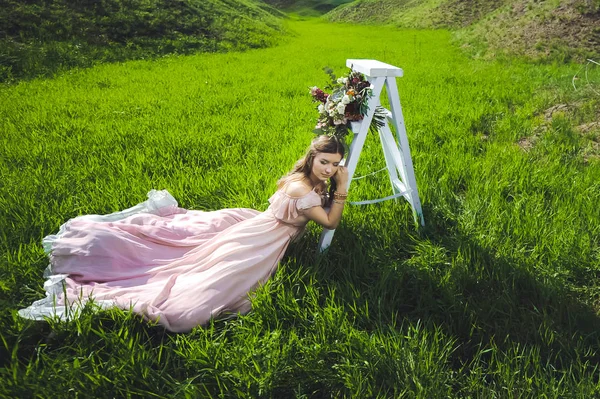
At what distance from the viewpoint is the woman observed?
2.11 m

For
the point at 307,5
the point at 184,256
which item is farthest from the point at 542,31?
the point at 307,5

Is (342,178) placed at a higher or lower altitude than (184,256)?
higher

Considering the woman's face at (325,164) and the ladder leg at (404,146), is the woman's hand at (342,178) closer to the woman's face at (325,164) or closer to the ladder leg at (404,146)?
the woman's face at (325,164)

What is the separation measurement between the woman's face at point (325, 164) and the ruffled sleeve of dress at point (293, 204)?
146 millimetres

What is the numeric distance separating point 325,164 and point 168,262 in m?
1.32

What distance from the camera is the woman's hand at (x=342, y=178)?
243cm

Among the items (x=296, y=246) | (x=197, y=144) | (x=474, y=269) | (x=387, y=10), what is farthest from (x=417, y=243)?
(x=387, y=10)

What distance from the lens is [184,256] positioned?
257cm

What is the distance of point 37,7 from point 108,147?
33.1 ft

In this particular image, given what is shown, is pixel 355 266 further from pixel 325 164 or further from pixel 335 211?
pixel 325 164

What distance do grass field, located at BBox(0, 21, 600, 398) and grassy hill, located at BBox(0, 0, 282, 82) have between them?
443 centimetres

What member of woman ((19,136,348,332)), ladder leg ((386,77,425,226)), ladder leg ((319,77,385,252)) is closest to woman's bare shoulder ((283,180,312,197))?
woman ((19,136,348,332))

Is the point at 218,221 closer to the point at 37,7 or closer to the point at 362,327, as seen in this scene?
the point at 362,327

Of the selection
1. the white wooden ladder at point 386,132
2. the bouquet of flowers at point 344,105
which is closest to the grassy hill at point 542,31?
the white wooden ladder at point 386,132
